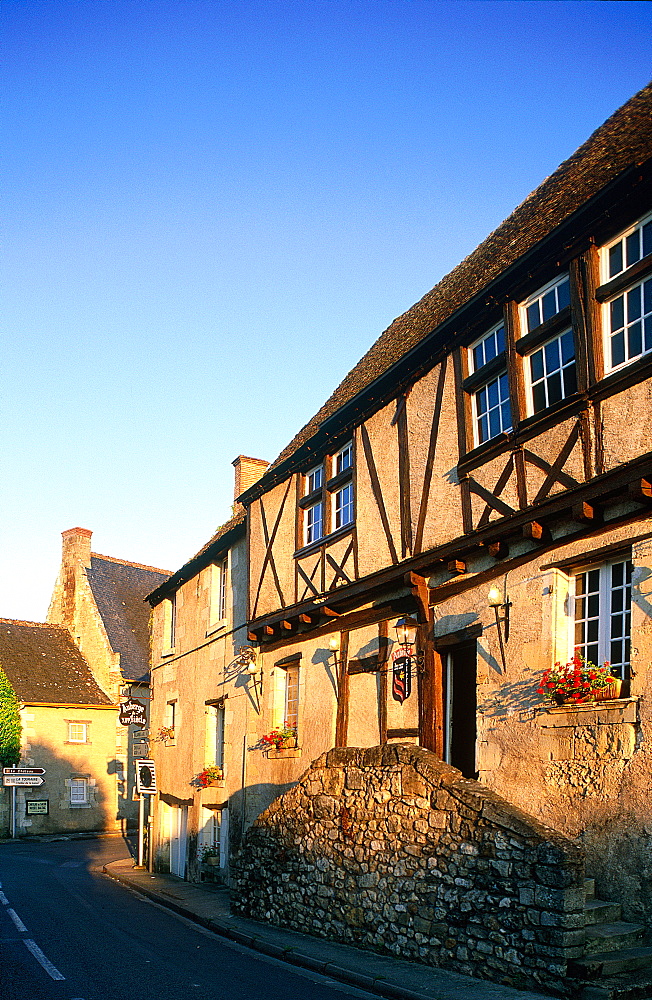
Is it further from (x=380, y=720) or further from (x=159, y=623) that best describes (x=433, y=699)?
(x=159, y=623)

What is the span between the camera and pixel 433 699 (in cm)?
1118

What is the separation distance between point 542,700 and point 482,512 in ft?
7.11

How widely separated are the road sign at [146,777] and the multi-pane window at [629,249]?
16.4 meters

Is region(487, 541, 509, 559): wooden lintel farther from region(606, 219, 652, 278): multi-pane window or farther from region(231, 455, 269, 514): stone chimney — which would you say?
region(231, 455, 269, 514): stone chimney

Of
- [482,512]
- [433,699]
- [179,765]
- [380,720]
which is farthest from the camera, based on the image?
[179,765]

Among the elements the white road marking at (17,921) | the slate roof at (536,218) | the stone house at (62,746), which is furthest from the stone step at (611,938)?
the stone house at (62,746)

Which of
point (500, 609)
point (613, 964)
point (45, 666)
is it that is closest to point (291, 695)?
point (500, 609)

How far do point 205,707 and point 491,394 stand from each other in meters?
11.2

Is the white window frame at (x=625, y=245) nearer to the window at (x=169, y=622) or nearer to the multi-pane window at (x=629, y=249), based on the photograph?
the multi-pane window at (x=629, y=249)

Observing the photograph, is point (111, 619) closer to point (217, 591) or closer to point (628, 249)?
point (217, 591)

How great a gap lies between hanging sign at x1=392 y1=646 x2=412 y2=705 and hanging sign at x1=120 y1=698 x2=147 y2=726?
12112 millimetres

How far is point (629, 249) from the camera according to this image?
28.6 ft

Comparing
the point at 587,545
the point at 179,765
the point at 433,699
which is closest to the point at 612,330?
the point at 587,545

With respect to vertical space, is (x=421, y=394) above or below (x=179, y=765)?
above
